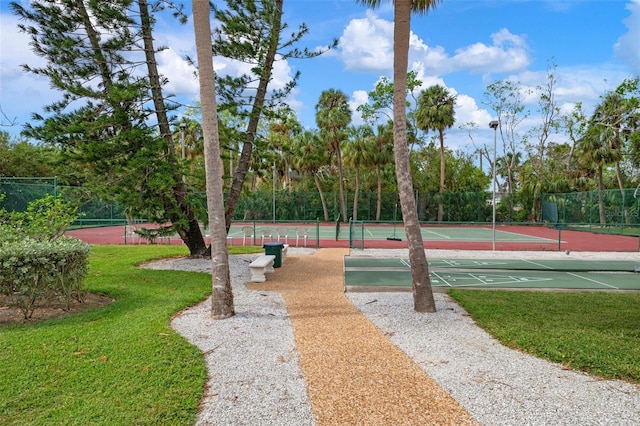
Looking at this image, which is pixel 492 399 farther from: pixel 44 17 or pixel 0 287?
pixel 44 17

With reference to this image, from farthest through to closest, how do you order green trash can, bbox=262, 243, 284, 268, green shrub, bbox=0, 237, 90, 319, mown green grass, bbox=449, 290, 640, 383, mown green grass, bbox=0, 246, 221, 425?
green trash can, bbox=262, 243, 284, 268 < green shrub, bbox=0, 237, 90, 319 < mown green grass, bbox=449, 290, 640, 383 < mown green grass, bbox=0, 246, 221, 425

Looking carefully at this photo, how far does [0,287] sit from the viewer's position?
632 cm

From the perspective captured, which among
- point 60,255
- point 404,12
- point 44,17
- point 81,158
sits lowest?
point 60,255

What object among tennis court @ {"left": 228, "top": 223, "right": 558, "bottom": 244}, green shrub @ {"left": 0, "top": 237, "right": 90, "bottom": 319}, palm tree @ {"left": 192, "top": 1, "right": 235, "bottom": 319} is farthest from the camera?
tennis court @ {"left": 228, "top": 223, "right": 558, "bottom": 244}

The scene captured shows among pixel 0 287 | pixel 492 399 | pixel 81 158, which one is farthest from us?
pixel 81 158

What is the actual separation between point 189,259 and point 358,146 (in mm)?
24319

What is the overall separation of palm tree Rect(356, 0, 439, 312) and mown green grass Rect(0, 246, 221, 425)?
387 centimetres

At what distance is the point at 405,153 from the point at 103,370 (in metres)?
5.25

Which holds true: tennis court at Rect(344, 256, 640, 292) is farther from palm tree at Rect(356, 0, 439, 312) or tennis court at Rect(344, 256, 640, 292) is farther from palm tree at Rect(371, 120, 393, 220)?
palm tree at Rect(371, 120, 393, 220)

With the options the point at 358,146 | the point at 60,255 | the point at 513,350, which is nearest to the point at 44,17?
the point at 60,255

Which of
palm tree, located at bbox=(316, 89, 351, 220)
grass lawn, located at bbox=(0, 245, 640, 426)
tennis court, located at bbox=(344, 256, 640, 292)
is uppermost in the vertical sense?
palm tree, located at bbox=(316, 89, 351, 220)

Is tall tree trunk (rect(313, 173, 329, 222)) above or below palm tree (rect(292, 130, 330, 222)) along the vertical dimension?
below

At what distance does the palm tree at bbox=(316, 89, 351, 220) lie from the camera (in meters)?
35.8

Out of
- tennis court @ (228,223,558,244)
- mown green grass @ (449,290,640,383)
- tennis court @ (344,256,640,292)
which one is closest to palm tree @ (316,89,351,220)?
tennis court @ (228,223,558,244)
